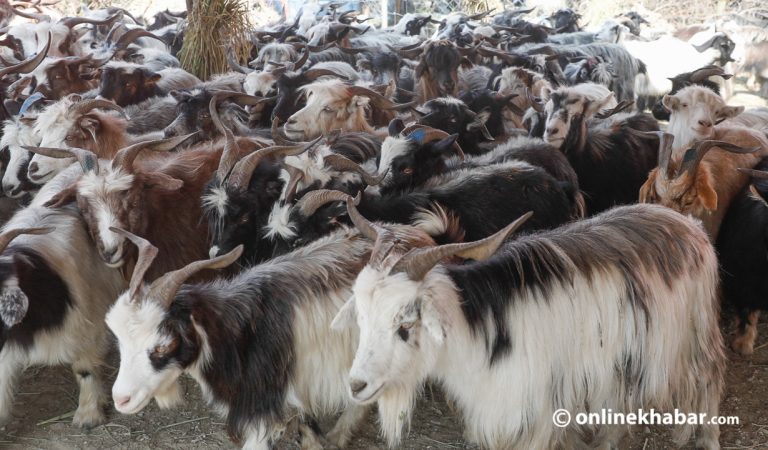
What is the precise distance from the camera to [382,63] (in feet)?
31.8

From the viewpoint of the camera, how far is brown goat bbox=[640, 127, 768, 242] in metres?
4.49

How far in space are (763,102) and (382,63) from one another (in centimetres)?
832

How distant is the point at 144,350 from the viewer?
9.79 feet

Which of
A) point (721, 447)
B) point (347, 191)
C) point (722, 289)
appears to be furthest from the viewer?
point (722, 289)

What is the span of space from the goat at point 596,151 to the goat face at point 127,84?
3.91 metres

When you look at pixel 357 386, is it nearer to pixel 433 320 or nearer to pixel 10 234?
pixel 433 320

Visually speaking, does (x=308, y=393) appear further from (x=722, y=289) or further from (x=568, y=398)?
(x=722, y=289)

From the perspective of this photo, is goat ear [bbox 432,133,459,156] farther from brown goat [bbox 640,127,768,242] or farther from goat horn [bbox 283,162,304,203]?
brown goat [bbox 640,127,768,242]

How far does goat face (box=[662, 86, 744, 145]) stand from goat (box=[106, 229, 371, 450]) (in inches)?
131

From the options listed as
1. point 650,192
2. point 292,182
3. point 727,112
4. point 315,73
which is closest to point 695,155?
point 650,192

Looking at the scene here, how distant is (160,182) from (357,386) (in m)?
2.27

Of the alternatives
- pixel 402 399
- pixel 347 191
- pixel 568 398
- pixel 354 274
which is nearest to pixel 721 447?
pixel 568 398

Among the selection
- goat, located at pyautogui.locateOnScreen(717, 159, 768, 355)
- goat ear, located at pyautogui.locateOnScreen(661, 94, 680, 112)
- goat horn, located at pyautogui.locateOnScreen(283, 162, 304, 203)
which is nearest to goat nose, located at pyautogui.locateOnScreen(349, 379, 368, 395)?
goat horn, located at pyautogui.locateOnScreen(283, 162, 304, 203)

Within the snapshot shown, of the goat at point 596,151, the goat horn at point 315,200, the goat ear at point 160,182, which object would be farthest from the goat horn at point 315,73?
the goat horn at point 315,200
